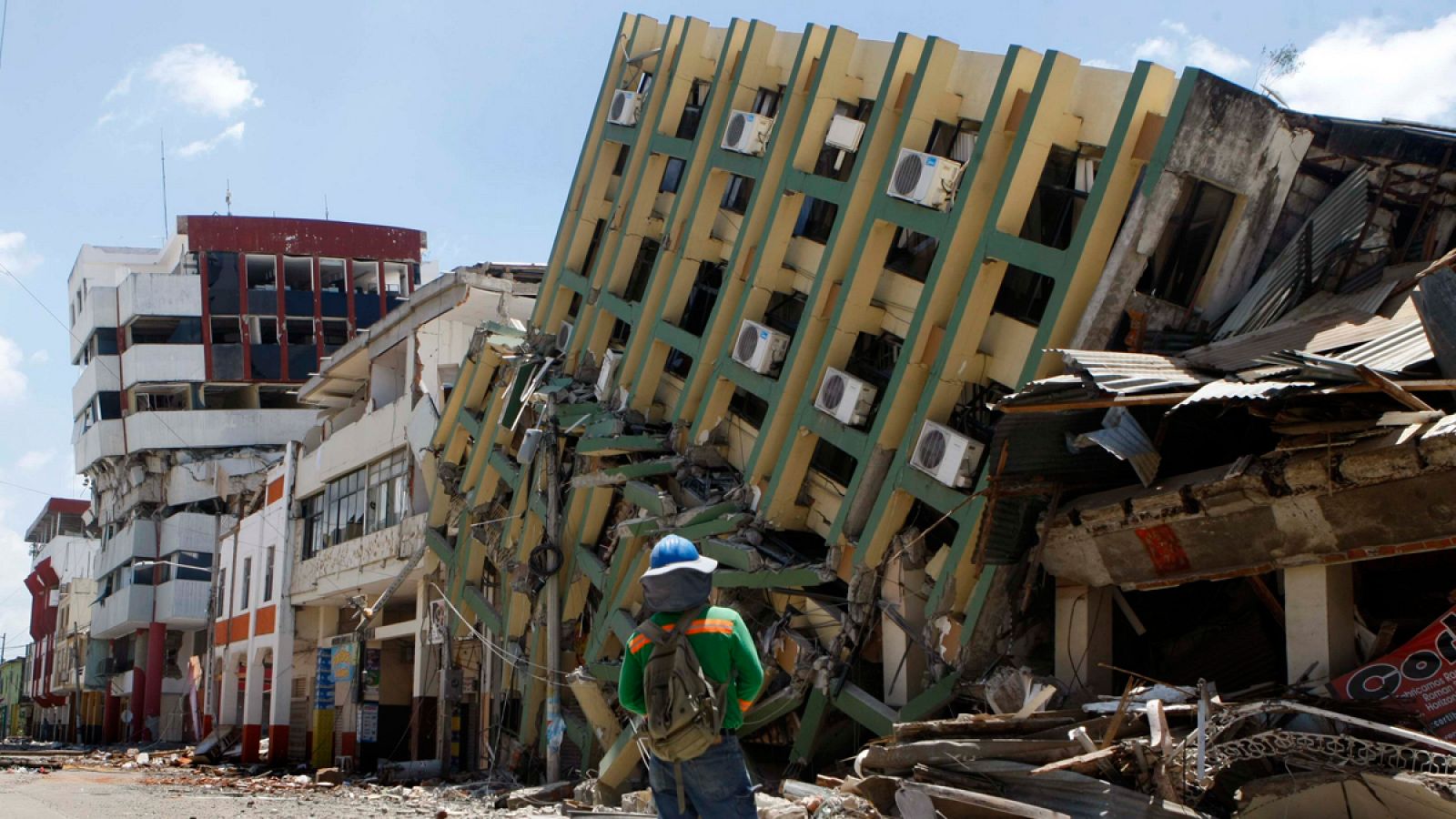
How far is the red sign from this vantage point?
8219mm

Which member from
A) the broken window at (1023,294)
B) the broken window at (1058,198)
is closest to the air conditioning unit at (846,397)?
the broken window at (1023,294)

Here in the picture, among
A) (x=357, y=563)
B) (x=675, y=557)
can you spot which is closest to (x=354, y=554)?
(x=357, y=563)

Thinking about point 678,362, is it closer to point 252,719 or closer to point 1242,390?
point 1242,390

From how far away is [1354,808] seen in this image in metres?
6.98

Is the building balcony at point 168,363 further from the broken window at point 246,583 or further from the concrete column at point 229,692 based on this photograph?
the concrete column at point 229,692

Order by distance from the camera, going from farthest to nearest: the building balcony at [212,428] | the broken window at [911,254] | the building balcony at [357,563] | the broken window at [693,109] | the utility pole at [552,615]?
the building balcony at [212,428]
the building balcony at [357,563]
the broken window at [693,109]
the utility pole at [552,615]
the broken window at [911,254]

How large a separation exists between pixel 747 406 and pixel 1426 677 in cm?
922

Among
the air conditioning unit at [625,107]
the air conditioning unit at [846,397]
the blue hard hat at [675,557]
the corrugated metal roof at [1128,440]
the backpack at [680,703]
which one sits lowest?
the backpack at [680,703]

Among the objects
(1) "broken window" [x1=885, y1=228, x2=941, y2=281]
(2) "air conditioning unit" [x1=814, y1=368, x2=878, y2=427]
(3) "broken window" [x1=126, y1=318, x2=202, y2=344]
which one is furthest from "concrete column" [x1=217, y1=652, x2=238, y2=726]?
(1) "broken window" [x1=885, y1=228, x2=941, y2=281]

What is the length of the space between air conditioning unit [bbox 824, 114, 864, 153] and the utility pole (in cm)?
618

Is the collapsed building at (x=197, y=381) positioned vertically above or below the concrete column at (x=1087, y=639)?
above

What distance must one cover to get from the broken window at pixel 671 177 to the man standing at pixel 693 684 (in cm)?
1349

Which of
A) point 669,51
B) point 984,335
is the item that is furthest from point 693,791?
point 669,51

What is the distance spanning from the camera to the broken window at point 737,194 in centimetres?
1694
